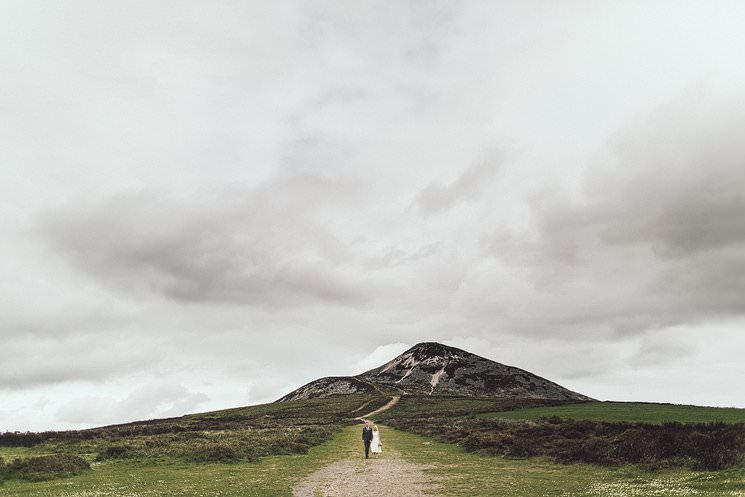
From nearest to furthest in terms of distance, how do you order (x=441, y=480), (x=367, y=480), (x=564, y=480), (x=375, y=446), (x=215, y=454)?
1. (x=564, y=480)
2. (x=441, y=480)
3. (x=367, y=480)
4. (x=215, y=454)
5. (x=375, y=446)

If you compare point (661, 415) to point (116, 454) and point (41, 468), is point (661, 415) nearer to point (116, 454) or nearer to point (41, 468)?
point (116, 454)

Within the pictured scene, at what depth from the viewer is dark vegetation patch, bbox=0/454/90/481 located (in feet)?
102

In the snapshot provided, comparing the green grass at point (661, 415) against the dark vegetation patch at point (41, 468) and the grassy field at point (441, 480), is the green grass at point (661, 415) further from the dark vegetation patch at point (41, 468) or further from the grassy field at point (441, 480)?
the dark vegetation patch at point (41, 468)

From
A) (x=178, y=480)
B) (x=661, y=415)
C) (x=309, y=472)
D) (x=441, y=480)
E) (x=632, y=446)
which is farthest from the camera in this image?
(x=661, y=415)

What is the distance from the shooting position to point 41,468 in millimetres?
32250

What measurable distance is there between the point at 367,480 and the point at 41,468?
24117 mm

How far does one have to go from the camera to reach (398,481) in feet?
82.5

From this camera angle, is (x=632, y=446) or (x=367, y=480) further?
(x=632, y=446)

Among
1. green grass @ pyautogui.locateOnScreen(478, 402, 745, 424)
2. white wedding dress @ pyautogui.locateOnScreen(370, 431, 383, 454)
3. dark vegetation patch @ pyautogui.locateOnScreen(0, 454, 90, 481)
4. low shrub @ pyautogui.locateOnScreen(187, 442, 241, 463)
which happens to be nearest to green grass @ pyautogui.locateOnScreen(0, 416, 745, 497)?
dark vegetation patch @ pyautogui.locateOnScreen(0, 454, 90, 481)

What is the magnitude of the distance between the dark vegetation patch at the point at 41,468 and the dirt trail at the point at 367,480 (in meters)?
18.1

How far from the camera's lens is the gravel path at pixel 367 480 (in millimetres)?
21875

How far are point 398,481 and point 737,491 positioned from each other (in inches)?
595

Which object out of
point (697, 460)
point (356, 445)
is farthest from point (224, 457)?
point (697, 460)

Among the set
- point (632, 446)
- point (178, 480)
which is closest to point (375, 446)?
point (178, 480)
